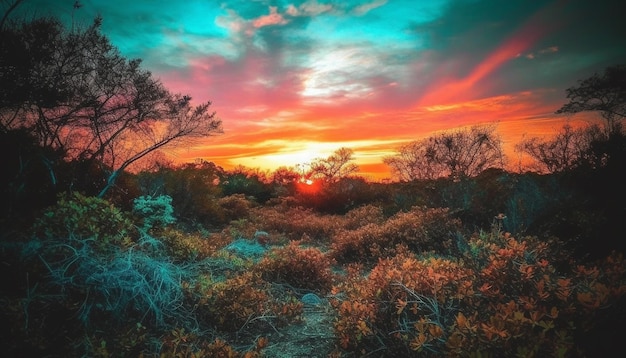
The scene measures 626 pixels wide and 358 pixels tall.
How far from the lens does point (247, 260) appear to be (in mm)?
6328

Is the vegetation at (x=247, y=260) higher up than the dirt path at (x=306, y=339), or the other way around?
the vegetation at (x=247, y=260)

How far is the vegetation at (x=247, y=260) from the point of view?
2584mm

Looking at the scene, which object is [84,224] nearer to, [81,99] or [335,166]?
[81,99]

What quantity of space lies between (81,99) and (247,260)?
632cm

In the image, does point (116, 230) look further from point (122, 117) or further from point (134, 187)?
point (134, 187)

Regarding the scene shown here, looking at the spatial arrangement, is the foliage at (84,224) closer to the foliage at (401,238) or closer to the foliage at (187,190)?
the foliage at (401,238)

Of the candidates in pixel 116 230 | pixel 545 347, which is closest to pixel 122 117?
pixel 116 230

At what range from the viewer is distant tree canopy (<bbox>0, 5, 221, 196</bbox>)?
6.40 meters

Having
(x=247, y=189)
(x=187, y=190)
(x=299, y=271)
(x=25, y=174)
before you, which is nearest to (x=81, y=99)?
(x=25, y=174)

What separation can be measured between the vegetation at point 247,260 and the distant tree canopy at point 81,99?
0.12 feet

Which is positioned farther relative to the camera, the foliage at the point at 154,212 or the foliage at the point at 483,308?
the foliage at the point at 154,212

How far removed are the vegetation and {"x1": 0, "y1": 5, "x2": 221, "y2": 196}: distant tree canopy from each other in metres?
0.04

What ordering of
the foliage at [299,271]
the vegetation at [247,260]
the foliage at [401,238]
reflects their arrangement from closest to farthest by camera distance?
the vegetation at [247,260] → the foliage at [299,271] → the foliage at [401,238]

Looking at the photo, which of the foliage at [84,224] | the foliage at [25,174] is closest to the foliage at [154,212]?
the foliage at [25,174]
